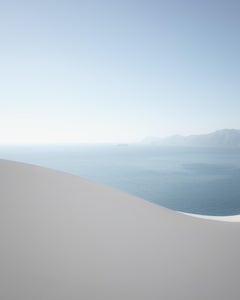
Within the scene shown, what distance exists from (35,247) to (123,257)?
3.09 ft

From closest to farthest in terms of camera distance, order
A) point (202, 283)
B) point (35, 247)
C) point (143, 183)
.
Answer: point (35, 247) → point (202, 283) → point (143, 183)

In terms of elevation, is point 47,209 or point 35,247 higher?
point 47,209

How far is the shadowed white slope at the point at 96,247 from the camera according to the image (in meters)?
2.53

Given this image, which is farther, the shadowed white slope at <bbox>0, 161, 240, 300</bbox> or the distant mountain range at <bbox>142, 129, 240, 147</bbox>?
the distant mountain range at <bbox>142, 129, 240, 147</bbox>

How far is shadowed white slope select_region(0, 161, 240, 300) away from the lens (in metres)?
2.53

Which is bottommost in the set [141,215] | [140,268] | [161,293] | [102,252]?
[161,293]

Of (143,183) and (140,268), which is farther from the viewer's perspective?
(143,183)

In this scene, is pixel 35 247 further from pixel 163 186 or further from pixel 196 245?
pixel 163 186

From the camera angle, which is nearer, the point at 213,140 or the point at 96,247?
the point at 96,247

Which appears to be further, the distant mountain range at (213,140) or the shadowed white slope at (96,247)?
the distant mountain range at (213,140)

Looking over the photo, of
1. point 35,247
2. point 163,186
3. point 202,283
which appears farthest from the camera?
point 163,186

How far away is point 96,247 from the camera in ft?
9.16

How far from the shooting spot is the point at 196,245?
10.7ft

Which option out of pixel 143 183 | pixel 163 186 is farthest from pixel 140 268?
pixel 143 183
